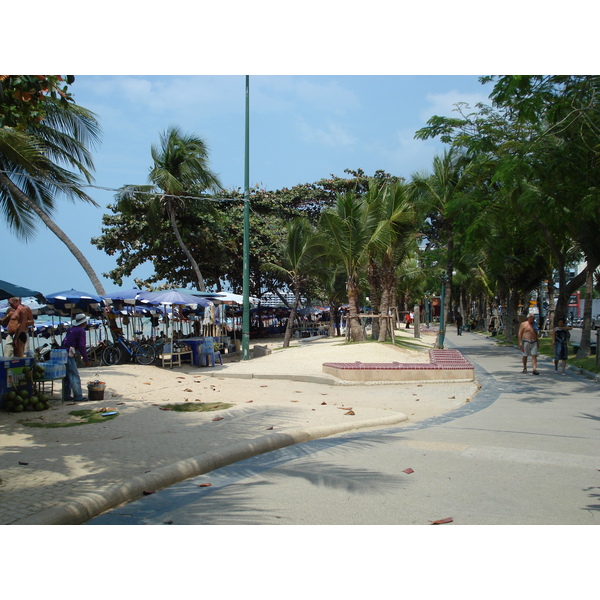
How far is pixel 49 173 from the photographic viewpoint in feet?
59.9

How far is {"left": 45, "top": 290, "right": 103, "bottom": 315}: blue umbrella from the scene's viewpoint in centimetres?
1634

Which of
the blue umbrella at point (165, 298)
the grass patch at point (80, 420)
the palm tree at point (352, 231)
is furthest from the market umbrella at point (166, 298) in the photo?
the grass patch at point (80, 420)

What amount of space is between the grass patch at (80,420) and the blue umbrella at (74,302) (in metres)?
7.53

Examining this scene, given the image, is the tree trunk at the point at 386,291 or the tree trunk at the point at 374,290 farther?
the tree trunk at the point at 374,290

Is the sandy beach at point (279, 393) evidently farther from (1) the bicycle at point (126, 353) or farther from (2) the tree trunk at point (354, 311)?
(2) the tree trunk at point (354, 311)

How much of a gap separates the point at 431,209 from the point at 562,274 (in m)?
6.51

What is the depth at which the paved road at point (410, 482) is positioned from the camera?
4766 millimetres

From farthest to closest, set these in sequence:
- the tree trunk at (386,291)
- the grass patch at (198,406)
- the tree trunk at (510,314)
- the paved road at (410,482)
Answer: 1. the tree trunk at (510,314)
2. the tree trunk at (386,291)
3. the grass patch at (198,406)
4. the paved road at (410,482)

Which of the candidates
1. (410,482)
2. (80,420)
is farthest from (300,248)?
(410,482)

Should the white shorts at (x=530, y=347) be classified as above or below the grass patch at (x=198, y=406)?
above

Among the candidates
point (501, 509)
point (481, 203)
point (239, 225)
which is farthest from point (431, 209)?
point (501, 509)

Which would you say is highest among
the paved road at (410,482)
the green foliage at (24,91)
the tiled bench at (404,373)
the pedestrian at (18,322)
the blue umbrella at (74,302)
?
the green foliage at (24,91)

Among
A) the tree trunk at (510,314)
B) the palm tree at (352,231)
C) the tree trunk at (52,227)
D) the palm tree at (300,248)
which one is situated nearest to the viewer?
the tree trunk at (52,227)

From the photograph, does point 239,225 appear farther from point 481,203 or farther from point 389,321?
point 481,203
